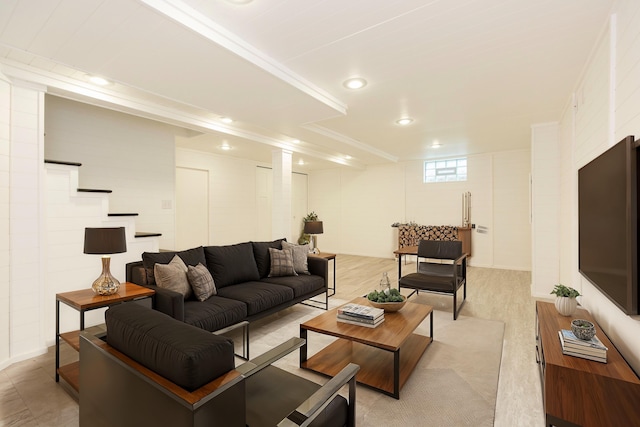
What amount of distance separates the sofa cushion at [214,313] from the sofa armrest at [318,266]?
52.6 inches

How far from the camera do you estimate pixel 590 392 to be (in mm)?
1601

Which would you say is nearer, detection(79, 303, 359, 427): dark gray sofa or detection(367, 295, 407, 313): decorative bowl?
detection(79, 303, 359, 427): dark gray sofa

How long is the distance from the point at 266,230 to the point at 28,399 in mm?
6070

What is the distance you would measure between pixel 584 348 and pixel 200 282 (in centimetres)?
289

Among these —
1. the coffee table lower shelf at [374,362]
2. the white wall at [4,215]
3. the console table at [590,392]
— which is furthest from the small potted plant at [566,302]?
the white wall at [4,215]

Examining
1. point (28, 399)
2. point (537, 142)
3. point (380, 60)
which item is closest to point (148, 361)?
point (28, 399)

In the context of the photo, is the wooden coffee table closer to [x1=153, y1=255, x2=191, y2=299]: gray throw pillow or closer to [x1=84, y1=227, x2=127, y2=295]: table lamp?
[x1=153, y1=255, x2=191, y2=299]: gray throw pillow

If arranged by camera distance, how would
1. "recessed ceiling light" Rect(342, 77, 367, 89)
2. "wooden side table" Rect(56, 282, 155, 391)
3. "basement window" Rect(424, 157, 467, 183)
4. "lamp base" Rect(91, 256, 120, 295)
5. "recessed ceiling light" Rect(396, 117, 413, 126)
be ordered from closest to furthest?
"wooden side table" Rect(56, 282, 155, 391) → "lamp base" Rect(91, 256, 120, 295) → "recessed ceiling light" Rect(342, 77, 367, 89) → "recessed ceiling light" Rect(396, 117, 413, 126) → "basement window" Rect(424, 157, 467, 183)

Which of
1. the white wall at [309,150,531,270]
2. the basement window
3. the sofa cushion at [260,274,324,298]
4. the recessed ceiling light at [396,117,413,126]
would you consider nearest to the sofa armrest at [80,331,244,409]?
the sofa cushion at [260,274,324,298]

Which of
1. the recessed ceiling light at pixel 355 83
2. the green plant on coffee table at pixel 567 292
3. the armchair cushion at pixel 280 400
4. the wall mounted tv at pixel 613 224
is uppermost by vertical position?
the recessed ceiling light at pixel 355 83

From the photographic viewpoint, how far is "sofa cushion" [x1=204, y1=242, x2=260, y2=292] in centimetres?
345

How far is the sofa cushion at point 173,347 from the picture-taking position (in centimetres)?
110

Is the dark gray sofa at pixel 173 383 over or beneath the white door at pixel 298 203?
beneath

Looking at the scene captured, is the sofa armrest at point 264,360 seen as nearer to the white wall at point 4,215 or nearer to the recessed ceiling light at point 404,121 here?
the white wall at point 4,215
